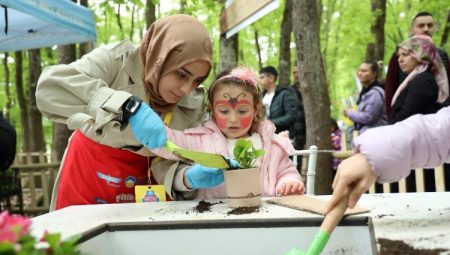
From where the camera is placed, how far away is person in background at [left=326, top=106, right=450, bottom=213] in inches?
45.9

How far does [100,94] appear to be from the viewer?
6.05 feet

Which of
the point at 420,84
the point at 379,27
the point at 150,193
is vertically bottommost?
the point at 150,193

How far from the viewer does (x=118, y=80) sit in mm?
2109

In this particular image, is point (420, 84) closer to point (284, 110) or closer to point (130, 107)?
point (284, 110)

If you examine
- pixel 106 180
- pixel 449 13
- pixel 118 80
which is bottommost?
pixel 106 180

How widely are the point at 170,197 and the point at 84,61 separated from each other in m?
0.68

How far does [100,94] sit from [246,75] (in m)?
0.74

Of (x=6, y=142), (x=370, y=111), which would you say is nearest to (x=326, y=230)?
(x=6, y=142)

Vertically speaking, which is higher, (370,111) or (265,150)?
(370,111)

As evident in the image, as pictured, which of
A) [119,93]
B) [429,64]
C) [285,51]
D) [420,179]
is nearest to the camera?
[119,93]

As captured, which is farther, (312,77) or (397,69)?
(397,69)

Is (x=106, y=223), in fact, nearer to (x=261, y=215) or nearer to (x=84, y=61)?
(x=261, y=215)

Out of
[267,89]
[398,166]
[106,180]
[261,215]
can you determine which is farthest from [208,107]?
[267,89]

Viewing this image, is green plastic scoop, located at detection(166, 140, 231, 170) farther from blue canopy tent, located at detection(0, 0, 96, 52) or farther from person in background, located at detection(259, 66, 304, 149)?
person in background, located at detection(259, 66, 304, 149)
